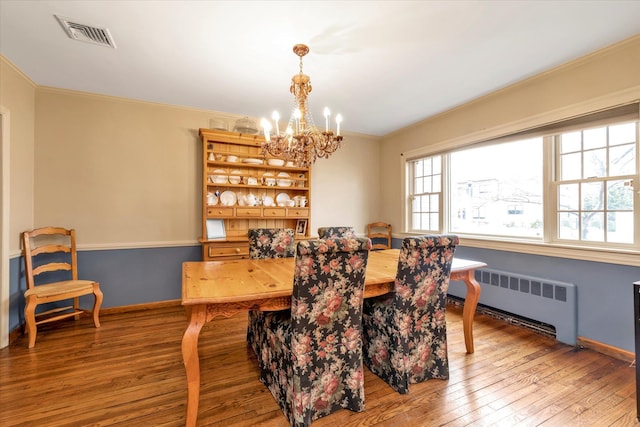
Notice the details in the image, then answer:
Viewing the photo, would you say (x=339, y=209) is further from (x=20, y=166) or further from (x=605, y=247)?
(x=20, y=166)

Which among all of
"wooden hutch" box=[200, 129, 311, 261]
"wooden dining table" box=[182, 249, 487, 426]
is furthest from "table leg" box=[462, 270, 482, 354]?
"wooden hutch" box=[200, 129, 311, 261]

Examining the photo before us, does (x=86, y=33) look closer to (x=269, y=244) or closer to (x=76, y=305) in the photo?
(x=269, y=244)

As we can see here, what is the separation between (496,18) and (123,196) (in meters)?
3.99

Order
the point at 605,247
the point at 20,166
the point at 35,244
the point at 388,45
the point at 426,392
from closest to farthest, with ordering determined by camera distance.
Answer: the point at 426,392 → the point at 388,45 → the point at 605,247 → the point at 20,166 → the point at 35,244

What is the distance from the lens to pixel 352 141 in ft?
15.7

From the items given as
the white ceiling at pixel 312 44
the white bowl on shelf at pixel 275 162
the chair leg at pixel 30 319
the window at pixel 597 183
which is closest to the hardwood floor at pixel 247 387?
the chair leg at pixel 30 319

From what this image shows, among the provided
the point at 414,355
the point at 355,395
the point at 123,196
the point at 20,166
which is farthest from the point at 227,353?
the point at 20,166

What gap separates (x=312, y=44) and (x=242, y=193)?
2.21m

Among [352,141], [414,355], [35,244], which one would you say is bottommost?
[414,355]

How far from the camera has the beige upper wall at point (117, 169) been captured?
122 inches

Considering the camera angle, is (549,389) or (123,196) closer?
(549,389)

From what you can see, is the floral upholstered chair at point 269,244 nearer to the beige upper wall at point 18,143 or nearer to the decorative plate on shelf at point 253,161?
the decorative plate on shelf at point 253,161

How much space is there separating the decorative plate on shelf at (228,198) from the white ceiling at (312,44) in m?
1.20

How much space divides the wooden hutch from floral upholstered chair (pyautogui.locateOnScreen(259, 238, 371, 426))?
6.96 ft
